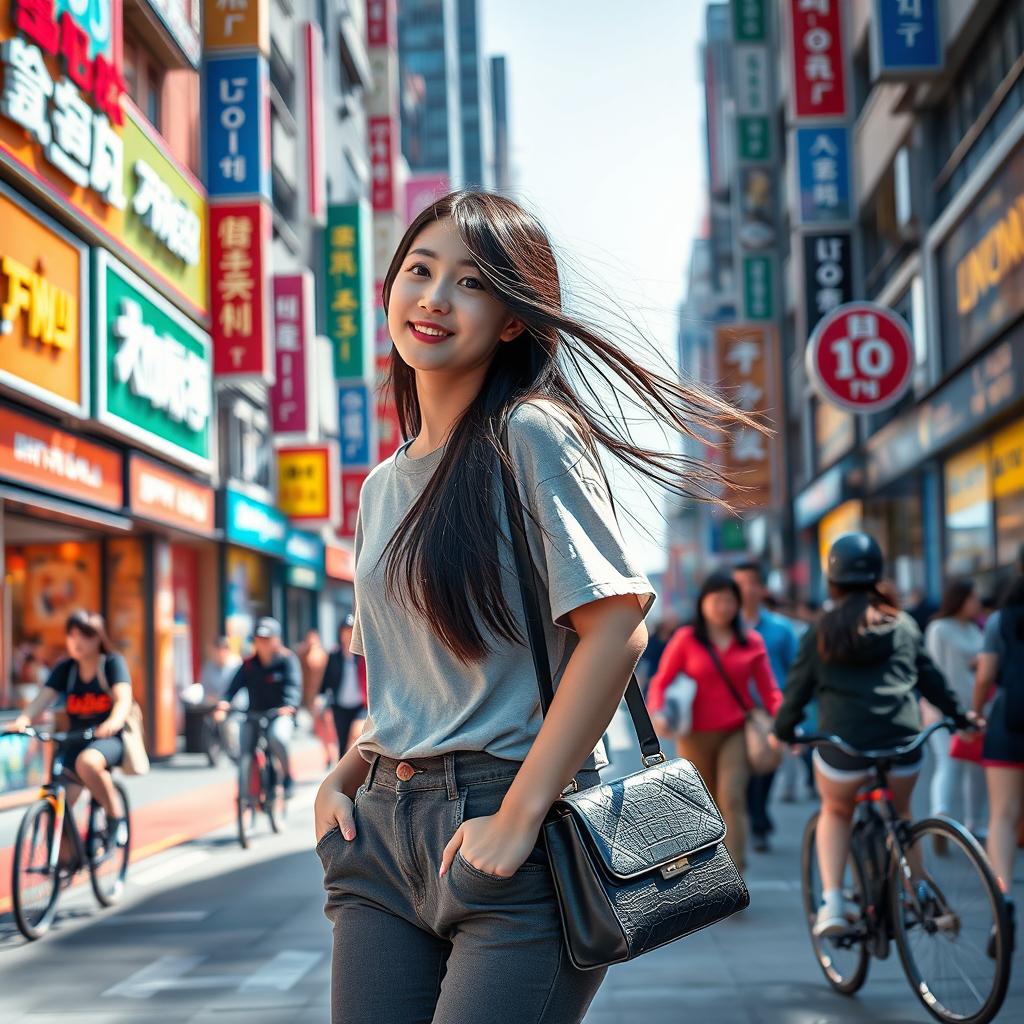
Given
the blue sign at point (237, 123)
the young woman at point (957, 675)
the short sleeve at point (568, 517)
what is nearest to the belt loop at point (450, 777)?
the short sleeve at point (568, 517)

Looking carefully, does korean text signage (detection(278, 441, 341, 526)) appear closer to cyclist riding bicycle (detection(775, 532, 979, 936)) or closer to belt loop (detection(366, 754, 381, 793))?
cyclist riding bicycle (detection(775, 532, 979, 936))

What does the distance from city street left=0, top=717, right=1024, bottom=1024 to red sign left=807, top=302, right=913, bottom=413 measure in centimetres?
571

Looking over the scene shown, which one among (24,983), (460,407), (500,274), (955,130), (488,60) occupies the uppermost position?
(488,60)

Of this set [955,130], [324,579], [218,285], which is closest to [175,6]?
[218,285]

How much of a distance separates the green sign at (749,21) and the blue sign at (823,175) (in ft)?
30.2

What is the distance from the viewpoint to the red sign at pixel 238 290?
19.5 m

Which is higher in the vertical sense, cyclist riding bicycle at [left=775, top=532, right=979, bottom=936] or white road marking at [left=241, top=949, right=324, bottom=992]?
cyclist riding bicycle at [left=775, top=532, right=979, bottom=936]

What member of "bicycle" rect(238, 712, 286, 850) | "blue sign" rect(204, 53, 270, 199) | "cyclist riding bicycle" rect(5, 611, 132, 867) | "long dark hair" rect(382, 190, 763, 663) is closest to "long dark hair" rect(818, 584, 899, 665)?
"long dark hair" rect(382, 190, 763, 663)

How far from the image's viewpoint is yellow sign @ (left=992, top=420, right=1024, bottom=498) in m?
15.7

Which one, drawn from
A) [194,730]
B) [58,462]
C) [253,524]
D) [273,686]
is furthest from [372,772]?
[253,524]

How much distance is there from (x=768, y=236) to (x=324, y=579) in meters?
13.1

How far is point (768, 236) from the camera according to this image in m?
34.6

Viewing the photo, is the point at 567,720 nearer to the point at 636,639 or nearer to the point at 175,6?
the point at 636,639

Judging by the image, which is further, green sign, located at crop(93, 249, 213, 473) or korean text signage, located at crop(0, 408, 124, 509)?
green sign, located at crop(93, 249, 213, 473)
